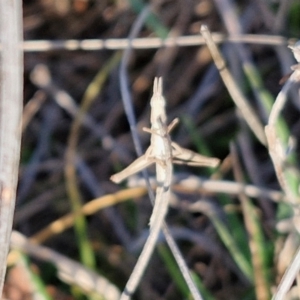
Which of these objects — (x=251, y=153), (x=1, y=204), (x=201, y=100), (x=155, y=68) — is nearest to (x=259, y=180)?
(x=251, y=153)

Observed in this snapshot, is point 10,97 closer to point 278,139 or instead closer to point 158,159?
point 158,159

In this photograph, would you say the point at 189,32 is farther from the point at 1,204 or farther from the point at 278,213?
the point at 1,204

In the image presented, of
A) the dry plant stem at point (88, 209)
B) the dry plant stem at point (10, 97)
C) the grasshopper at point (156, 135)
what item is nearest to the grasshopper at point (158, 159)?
the grasshopper at point (156, 135)

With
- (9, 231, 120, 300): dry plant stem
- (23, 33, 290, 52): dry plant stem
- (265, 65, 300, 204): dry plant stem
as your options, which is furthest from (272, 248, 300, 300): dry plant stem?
(23, 33, 290, 52): dry plant stem

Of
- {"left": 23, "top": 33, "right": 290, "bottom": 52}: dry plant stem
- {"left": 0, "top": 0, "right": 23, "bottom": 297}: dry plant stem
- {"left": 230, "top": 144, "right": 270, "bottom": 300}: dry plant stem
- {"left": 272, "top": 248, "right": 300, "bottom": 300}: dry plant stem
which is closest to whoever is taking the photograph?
{"left": 0, "top": 0, "right": 23, "bottom": 297}: dry plant stem

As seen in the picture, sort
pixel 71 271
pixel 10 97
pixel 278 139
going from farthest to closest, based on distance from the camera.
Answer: pixel 71 271
pixel 278 139
pixel 10 97

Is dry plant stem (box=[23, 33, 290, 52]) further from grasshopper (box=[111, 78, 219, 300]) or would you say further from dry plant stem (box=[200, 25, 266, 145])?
grasshopper (box=[111, 78, 219, 300])

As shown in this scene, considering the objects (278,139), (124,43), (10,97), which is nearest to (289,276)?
(278,139)
